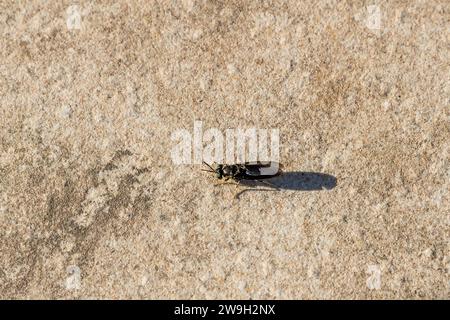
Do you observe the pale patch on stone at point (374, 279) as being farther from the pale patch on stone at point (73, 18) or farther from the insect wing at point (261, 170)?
the pale patch on stone at point (73, 18)

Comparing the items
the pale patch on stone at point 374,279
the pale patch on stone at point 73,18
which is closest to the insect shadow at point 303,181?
the pale patch on stone at point 374,279

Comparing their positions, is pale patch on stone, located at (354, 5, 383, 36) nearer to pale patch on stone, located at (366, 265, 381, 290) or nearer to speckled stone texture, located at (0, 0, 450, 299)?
speckled stone texture, located at (0, 0, 450, 299)

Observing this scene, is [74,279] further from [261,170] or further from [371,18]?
[371,18]

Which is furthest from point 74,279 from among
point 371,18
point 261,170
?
point 371,18

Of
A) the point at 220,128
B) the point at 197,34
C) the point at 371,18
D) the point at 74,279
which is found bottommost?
the point at 74,279
